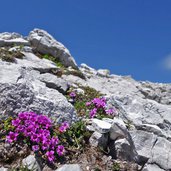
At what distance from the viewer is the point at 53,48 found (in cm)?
2552

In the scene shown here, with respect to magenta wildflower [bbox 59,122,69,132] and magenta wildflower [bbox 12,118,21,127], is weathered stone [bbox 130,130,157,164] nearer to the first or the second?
magenta wildflower [bbox 59,122,69,132]

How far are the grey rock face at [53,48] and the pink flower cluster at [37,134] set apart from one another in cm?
1689

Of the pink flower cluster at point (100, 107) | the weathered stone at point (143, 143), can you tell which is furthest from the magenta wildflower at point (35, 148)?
the pink flower cluster at point (100, 107)

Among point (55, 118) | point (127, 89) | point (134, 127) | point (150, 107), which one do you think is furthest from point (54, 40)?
point (55, 118)


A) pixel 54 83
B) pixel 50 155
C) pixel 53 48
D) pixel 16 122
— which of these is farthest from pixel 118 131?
pixel 53 48

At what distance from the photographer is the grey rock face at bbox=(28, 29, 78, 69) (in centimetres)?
2550

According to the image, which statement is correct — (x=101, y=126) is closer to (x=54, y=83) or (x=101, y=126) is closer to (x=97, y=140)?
(x=97, y=140)

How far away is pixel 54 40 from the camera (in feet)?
86.9

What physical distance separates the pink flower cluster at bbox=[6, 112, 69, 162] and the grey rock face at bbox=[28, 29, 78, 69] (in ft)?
55.4

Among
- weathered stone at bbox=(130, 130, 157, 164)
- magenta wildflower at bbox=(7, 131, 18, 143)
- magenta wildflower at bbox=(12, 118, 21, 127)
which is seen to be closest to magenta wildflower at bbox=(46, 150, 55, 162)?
magenta wildflower at bbox=(7, 131, 18, 143)

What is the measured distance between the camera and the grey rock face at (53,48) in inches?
1004

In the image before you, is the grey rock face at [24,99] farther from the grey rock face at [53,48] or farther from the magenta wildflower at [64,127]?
the grey rock face at [53,48]

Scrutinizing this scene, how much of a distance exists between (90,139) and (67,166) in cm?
160

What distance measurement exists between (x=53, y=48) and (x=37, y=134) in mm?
17751
